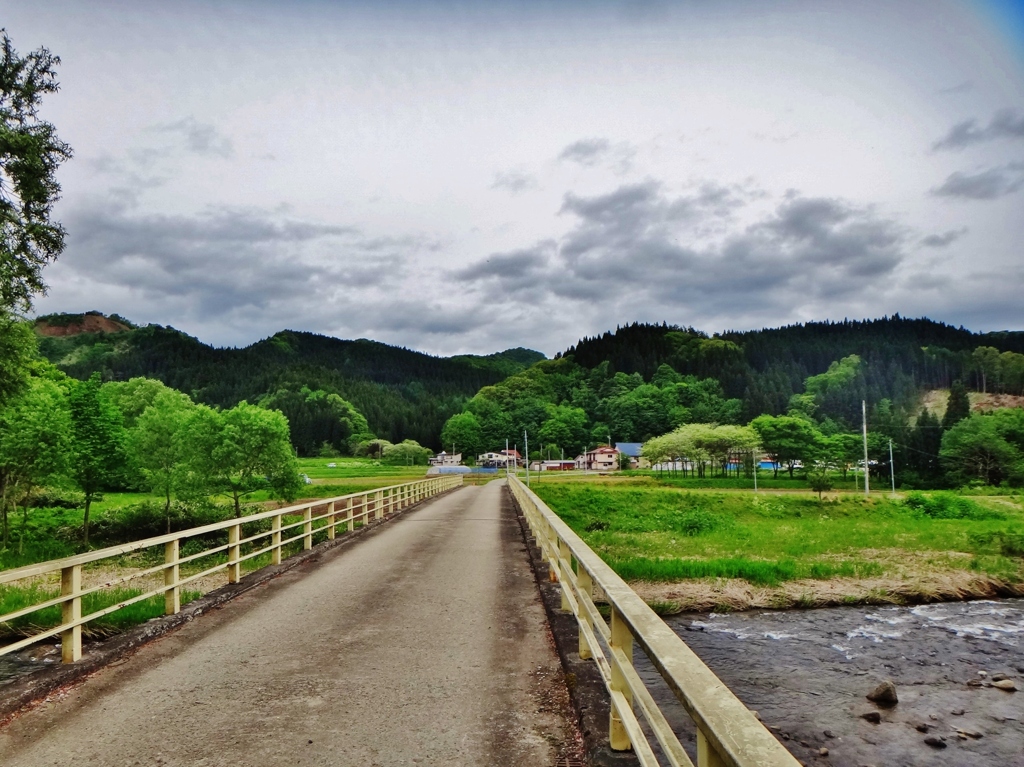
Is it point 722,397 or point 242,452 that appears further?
point 722,397

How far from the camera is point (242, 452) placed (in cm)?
4191

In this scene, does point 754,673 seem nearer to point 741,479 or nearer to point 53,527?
point 53,527

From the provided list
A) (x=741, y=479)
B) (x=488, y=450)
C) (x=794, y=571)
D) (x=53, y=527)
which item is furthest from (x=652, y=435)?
(x=794, y=571)

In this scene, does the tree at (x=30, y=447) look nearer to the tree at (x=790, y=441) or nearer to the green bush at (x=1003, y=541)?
the green bush at (x=1003, y=541)

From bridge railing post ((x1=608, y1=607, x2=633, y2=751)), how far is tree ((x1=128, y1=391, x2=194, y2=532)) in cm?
4299

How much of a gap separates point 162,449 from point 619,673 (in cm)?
4998

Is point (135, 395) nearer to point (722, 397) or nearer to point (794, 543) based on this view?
point (794, 543)

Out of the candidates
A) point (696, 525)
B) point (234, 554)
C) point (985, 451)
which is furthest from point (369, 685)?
point (985, 451)

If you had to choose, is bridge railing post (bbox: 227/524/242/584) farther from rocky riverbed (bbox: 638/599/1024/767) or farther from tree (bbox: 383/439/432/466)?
tree (bbox: 383/439/432/466)

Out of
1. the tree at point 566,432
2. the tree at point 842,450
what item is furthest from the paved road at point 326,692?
the tree at point 566,432

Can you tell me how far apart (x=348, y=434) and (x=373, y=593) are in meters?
169

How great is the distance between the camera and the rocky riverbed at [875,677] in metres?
8.25

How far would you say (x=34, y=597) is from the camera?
10.7 meters

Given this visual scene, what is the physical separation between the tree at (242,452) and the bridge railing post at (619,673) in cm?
4071
